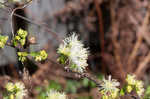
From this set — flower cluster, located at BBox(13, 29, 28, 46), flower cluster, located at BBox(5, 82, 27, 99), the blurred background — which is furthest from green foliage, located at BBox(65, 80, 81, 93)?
flower cluster, located at BBox(13, 29, 28, 46)

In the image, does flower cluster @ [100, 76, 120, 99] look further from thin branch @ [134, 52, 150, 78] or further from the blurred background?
thin branch @ [134, 52, 150, 78]

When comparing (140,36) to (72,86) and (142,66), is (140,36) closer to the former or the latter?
(142,66)

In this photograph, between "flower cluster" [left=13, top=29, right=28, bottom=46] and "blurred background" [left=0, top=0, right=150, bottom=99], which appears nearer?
"flower cluster" [left=13, top=29, right=28, bottom=46]

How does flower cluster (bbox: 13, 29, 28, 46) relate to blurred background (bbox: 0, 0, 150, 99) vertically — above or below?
below

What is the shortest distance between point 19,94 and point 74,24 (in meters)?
1.90

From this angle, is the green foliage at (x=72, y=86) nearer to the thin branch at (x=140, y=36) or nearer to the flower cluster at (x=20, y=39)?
the thin branch at (x=140, y=36)

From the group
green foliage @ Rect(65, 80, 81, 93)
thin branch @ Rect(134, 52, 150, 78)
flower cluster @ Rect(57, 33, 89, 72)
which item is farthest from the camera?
thin branch @ Rect(134, 52, 150, 78)

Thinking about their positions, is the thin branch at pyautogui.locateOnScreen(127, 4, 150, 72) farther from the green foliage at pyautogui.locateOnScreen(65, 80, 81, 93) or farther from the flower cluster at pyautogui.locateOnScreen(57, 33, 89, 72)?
the flower cluster at pyautogui.locateOnScreen(57, 33, 89, 72)

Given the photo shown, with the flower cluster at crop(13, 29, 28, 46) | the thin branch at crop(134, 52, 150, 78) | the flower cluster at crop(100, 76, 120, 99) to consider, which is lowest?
the flower cluster at crop(100, 76, 120, 99)

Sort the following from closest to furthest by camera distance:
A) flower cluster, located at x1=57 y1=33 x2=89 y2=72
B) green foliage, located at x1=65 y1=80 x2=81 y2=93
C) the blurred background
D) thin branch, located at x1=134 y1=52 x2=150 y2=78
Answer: flower cluster, located at x1=57 y1=33 x2=89 y2=72
green foliage, located at x1=65 y1=80 x2=81 y2=93
the blurred background
thin branch, located at x1=134 y1=52 x2=150 y2=78

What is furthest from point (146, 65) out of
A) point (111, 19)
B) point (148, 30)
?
point (111, 19)

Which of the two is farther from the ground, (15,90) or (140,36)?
(140,36)

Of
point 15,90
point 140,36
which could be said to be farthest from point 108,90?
point 140,36

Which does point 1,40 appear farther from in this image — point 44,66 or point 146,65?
point 146,65
